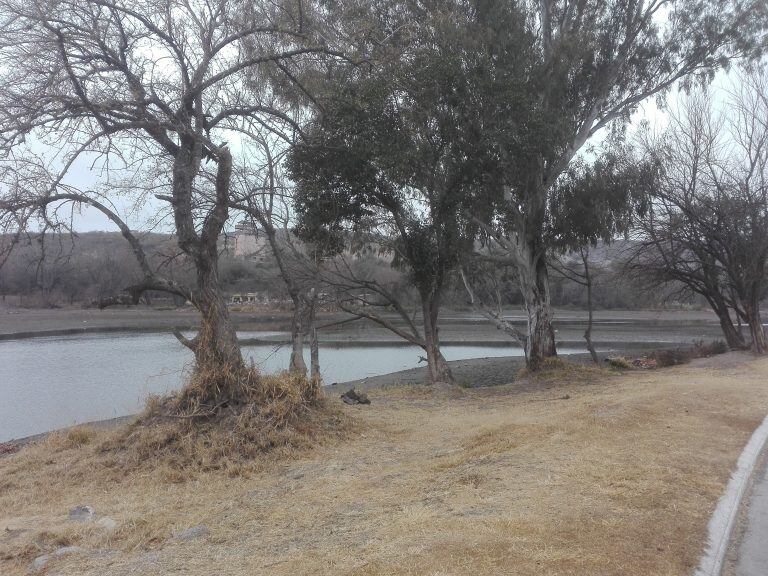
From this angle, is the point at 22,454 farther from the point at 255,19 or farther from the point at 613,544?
the point at 613,544

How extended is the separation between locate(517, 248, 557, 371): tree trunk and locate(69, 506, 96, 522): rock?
15.0 m

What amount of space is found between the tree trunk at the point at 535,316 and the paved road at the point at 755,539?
1402 centimetres

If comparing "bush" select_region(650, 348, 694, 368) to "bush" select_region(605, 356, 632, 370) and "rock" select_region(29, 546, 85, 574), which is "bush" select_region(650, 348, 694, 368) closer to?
"bush" select_region(605, 356, 632, 370)

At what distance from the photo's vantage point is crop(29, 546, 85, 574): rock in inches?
211

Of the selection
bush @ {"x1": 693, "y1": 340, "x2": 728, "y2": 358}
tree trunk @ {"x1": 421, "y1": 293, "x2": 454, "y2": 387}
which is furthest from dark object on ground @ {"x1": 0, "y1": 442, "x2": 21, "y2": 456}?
bush @ {"x1": 693, "y1": 340, "x2": 728, "y2": 358}

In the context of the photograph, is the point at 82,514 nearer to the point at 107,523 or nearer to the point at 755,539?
the point at 107,523

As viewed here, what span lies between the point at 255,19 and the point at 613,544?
9.46 m

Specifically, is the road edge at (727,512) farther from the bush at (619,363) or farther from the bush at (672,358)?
the bush at (672,358)

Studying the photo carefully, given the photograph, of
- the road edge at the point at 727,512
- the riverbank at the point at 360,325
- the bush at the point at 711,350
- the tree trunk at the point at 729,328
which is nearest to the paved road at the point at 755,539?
the road edge at the point at 727,512

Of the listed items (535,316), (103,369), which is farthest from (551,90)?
(103,369)

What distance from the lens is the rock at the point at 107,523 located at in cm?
621

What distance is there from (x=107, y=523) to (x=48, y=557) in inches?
30.6

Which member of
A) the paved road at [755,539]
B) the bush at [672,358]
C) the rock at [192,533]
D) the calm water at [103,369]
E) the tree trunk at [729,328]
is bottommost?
the calm water at [103,369]

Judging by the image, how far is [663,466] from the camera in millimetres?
6391
